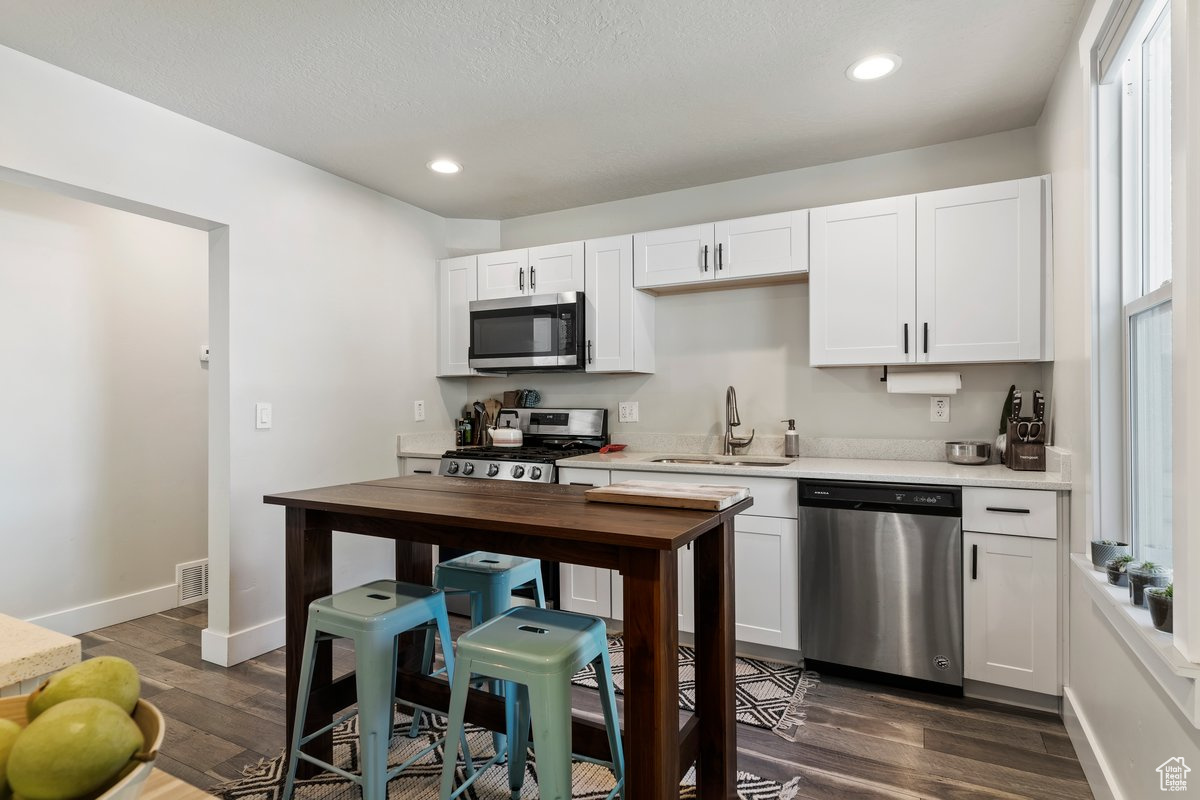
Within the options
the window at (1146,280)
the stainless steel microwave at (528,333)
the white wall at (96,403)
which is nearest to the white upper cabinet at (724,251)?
the stainless steel microwave at (528,333)

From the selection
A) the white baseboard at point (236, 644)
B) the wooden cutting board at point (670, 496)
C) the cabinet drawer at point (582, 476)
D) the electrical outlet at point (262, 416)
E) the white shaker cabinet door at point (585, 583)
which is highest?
the electrical outlet at point (262, 416)

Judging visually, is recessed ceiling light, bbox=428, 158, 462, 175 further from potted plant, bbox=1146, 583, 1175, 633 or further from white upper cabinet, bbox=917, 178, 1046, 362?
potted plant, bbox=1146, 583, 1175, 633

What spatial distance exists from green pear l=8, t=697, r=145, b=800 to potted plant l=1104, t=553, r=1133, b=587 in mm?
2120

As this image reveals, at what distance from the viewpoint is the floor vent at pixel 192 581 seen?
146 inches

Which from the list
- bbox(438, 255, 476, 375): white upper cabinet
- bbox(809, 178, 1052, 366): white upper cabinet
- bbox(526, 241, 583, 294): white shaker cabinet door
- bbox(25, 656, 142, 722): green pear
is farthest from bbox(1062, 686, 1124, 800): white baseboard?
bbox(438, 255, 476, 375): white upper cabinet

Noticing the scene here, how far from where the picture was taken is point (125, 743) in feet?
1.34

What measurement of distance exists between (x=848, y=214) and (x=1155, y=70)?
134 cm

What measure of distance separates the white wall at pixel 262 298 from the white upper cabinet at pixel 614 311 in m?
1.19

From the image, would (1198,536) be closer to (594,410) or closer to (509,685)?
(509,685)

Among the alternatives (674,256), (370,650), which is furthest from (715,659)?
(674,256)

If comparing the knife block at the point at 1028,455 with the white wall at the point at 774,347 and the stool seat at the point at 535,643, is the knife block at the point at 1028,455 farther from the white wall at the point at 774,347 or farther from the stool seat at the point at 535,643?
the stool seat at the point at 535,643

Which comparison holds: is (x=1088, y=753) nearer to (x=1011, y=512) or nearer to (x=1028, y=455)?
(x=1011, y=512)

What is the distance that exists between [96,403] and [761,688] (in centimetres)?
363

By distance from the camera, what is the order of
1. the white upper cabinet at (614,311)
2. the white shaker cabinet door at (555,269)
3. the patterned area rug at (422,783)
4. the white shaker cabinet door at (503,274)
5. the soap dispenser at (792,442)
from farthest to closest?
the white shaker cabinet door at (503,274), the white shaker cabinet door at (555,269), the white upper cabinet at (614,311), the soap dispenser at (792,442), the patterned area rug at (422,783)
